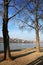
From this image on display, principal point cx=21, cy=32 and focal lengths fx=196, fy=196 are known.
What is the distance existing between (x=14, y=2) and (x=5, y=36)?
2.88 m

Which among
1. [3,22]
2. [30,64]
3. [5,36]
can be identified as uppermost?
[3,22]

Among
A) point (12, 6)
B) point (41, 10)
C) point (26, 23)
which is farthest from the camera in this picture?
point (26, 23)

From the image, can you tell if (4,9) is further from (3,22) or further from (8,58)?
(8,58)

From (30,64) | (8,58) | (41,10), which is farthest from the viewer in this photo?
(41,10)

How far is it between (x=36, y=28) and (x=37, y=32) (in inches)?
21.0

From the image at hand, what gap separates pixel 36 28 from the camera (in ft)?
81.3

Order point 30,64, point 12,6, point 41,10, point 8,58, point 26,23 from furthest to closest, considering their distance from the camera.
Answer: point 26,23 → point 41,10 → point 12,6 → point 8,58 → point 30,64

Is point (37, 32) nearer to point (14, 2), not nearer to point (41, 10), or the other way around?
point (41, 10)

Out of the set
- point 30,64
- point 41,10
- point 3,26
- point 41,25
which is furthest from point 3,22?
point 41,25

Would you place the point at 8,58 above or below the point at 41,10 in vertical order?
below

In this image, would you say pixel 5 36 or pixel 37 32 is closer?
pixel 5 36

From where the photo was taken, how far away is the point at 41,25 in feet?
83.2

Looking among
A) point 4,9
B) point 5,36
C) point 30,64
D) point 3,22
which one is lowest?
point 30,64

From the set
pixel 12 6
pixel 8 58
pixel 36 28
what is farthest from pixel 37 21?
pixel 8 58
